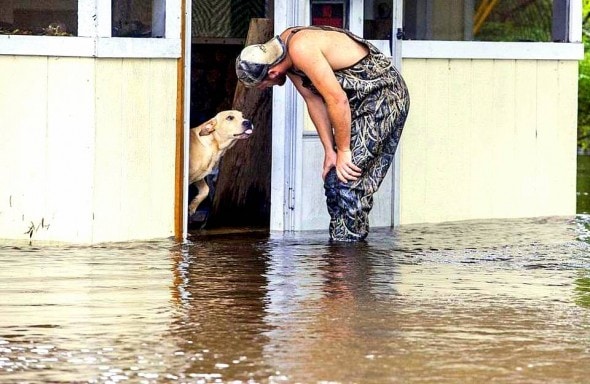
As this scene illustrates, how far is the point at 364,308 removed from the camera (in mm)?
7977

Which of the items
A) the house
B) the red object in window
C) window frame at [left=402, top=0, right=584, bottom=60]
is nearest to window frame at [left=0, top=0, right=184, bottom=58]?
the house

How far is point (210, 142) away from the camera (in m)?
12.0

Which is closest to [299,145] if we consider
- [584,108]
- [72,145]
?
[72,145]

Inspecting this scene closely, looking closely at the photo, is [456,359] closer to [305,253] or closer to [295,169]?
[305,253]

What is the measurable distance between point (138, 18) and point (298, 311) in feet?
12.1

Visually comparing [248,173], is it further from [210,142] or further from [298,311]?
[298,311]

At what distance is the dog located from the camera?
11930 mm

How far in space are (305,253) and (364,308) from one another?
2.49 m

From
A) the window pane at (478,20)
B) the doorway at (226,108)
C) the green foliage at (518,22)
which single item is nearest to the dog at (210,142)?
the doorway at (226,108)

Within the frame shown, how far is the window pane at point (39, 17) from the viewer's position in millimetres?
10562

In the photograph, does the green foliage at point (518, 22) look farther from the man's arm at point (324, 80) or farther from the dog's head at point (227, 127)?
A: the man's arm at point (324, 80)

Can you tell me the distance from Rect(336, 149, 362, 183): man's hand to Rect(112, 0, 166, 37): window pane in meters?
1.52

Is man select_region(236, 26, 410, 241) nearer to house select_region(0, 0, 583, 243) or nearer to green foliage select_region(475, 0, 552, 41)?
house select_region(0, 0, 583, 243)

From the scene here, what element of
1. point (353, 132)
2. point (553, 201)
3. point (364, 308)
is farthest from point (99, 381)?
point (553, 201)
